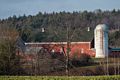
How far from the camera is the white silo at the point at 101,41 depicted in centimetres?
6544

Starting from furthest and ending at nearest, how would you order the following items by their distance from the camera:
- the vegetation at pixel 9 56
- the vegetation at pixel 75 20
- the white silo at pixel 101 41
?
1. the vegetation at pixel 75 20
2. the white silo at pixel 101 41
3. the vegetation at pixel 9 56

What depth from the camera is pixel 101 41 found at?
66938 mm

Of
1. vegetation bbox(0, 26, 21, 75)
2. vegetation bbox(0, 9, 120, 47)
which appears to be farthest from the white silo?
vegetation bbox(0, 26, 21, 75)

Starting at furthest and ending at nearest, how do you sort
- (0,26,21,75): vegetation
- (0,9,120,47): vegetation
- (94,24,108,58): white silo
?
(0,9,120,47): vegetation → (94,24,108,58): white silo → (0,26,21,75): vegetation

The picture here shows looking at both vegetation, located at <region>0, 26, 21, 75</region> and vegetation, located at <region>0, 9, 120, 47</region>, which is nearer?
vegetation, located at <region>0, 26, 21, 75</region>

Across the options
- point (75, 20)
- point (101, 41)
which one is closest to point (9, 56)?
point (101, 41)

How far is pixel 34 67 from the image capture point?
37.3 meters

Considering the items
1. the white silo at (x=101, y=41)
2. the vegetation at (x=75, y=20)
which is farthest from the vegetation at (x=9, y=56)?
the vegetation at (x=75, y=20)

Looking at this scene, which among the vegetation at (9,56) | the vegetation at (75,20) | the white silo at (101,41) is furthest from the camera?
the vegetation at (75,20)

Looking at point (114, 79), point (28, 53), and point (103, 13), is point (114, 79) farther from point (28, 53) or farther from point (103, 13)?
point (103, 13)

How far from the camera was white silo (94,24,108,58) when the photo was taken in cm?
6544

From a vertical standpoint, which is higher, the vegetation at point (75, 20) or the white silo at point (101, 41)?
the vegetation at point (75, 20)

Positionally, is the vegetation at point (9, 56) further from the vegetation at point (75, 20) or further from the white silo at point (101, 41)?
the vegetation at point (75, 20)

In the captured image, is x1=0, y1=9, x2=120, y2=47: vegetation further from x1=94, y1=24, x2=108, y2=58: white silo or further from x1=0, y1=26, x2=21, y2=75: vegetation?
x1=0, y1=26, x2=21, y2=75: vegetation
